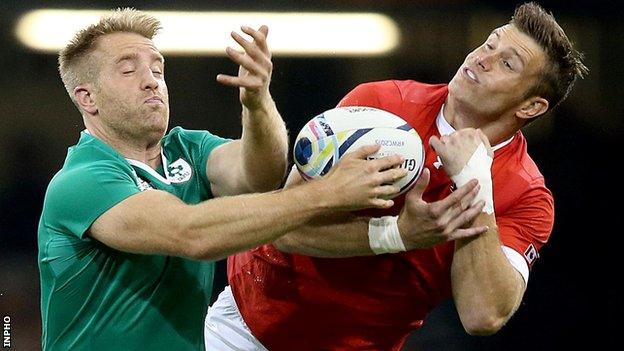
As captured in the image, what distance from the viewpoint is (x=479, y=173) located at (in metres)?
2.51

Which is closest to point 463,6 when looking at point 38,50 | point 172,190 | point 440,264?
point 38,50

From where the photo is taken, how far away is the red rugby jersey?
9.34 feet

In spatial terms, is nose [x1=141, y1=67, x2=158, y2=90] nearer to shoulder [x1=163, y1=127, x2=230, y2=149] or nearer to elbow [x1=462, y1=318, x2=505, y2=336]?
shoulder [x1=163, y1=127, x2=230, y2=149]

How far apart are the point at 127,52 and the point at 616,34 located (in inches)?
144

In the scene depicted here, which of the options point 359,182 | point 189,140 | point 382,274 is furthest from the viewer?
point 382,274

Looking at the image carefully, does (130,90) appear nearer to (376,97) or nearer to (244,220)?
(244,220)

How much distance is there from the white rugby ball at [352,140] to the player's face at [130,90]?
0.39 m

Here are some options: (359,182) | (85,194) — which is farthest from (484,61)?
(85,194)

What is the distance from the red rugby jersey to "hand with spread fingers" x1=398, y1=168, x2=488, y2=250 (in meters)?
0.23

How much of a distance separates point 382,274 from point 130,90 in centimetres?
89

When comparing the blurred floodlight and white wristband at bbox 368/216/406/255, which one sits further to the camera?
the blurred floodlight

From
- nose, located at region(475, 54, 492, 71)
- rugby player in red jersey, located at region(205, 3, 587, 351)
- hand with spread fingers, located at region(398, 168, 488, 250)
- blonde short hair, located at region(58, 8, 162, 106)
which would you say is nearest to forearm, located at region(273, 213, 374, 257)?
rugby player in red jersey, located at region(205, 3, 587, 351)

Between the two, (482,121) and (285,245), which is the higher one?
(482,121)

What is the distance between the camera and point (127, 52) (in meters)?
2.65
